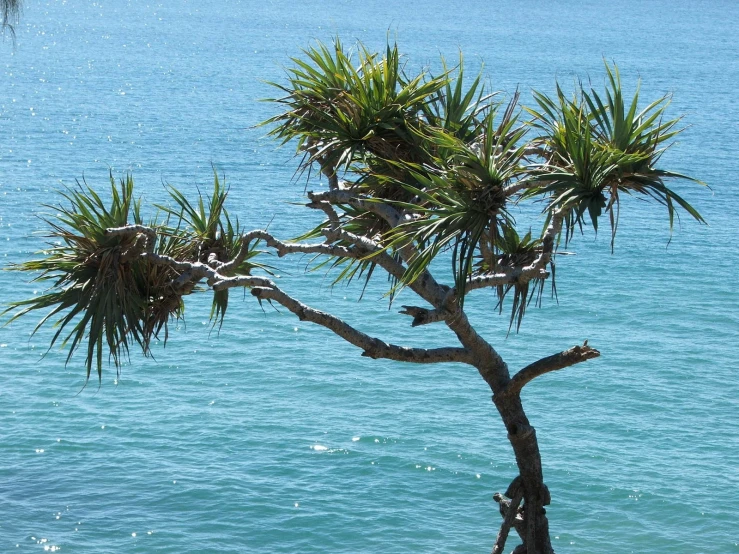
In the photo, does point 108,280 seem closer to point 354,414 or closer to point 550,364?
point 550,364

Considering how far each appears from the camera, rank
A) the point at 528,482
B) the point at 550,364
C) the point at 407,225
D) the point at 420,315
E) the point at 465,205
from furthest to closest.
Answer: the point at 528,482 → the point at 550,364 → the point at 420,315 → the point at 407,225 → the point at 465,205

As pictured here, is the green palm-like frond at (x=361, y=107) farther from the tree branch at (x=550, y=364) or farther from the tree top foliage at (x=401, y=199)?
the tree branch at (x=550, y=364)

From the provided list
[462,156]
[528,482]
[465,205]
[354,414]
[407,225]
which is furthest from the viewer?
[354,414]

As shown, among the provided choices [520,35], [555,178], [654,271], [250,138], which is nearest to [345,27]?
[520,35]

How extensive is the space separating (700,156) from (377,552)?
3012 cm

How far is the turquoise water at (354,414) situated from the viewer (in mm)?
15320

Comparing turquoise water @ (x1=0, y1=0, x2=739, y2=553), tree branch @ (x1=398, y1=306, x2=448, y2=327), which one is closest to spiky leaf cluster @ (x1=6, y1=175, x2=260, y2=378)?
turquoise water @ (x1=0, y1=0, x2=739, y2=553)

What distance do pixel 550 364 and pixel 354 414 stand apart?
11.4m

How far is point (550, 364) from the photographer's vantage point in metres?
8.66

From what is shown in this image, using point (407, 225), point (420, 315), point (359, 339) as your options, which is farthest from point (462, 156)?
point (359, 339)

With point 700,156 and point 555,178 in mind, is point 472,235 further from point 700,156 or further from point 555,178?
point 700,156

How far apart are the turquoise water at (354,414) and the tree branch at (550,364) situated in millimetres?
2863

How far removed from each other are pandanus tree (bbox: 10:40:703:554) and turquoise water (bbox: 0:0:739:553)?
0.93m

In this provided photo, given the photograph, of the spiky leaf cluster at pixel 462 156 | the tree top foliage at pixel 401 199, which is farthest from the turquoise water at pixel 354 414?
the tree top foliage at pixel 401 199
